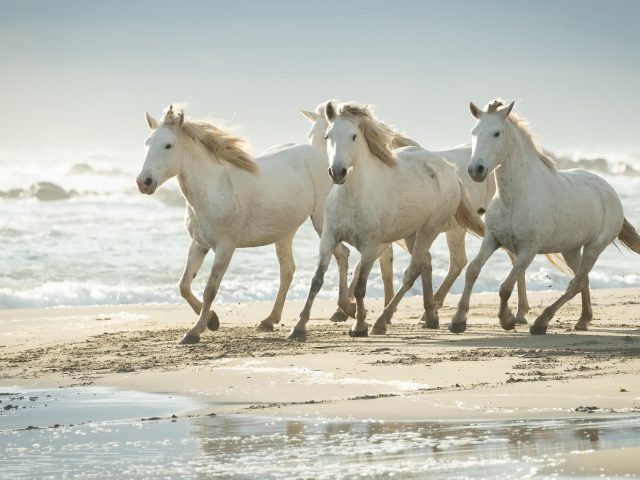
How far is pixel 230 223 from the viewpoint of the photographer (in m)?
11.5

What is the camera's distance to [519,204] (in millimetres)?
10938

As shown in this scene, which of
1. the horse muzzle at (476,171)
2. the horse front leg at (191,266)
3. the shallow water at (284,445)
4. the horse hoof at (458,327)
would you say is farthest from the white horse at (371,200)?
the shallow water at (284,445)

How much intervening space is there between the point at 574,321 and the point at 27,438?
7084mm

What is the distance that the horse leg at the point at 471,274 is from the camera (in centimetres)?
1084

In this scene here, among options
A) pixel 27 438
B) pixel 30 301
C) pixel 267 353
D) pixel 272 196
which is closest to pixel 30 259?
pixel 30 301

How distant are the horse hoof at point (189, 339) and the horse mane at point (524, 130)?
3.02 m

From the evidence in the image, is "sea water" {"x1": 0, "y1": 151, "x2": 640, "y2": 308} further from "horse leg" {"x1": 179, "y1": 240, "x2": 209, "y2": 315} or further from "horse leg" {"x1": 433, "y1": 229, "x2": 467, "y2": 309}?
"horse leg" {"x1": 179, "y1": 240, "x2": 209, "y2": 315}

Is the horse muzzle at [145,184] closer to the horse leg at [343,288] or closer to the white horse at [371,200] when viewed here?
the white horse at [371,200]

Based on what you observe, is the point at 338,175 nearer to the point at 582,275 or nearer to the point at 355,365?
the point at 355,365

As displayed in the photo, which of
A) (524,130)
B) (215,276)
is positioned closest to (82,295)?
A: (215,276)

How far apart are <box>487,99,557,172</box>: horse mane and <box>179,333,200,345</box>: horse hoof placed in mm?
3018

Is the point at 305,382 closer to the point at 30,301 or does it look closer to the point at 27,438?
the point at 27,438

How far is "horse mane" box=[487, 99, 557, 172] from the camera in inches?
430

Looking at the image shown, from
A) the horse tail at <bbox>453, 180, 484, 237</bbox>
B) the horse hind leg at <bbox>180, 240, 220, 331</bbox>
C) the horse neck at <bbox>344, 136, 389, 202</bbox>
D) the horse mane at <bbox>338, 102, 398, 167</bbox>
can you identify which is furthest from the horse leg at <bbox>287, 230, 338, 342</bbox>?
the horse tail at <bbox>453, 180, 484, 237</bbox>
